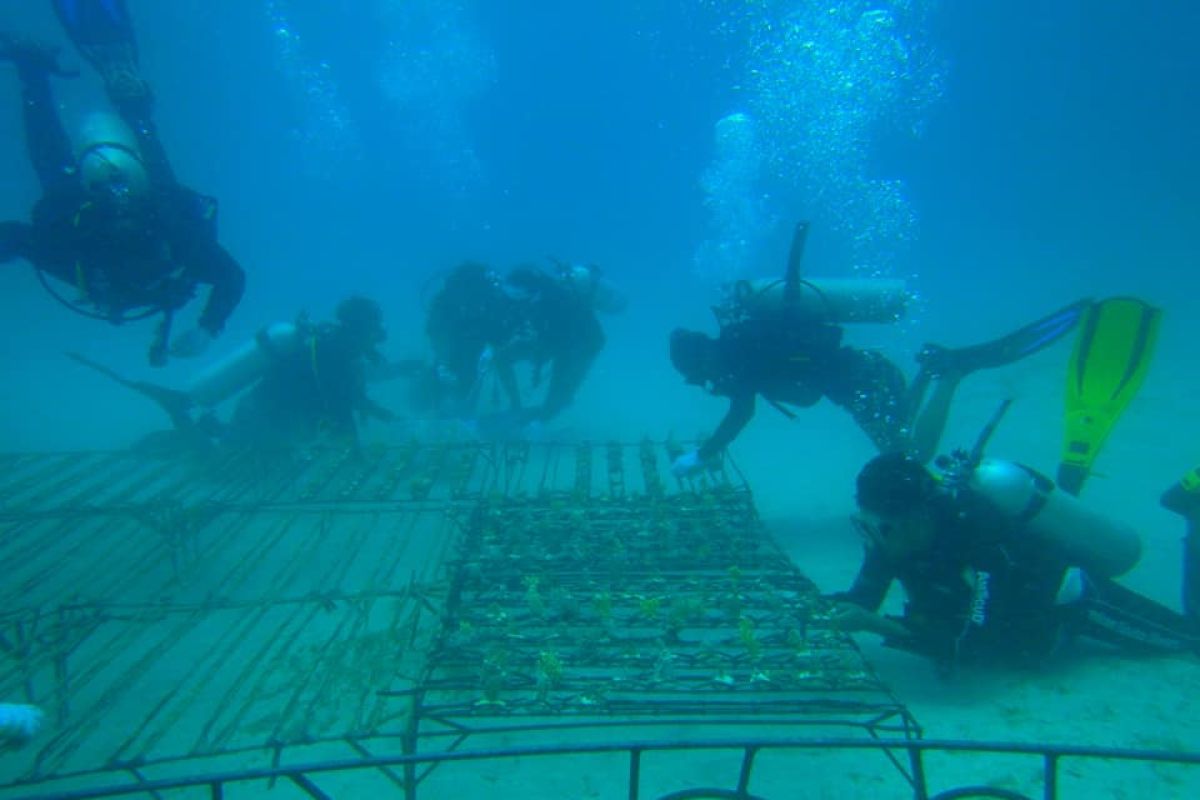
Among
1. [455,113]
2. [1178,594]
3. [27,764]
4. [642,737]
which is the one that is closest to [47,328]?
Answer: [27,764]

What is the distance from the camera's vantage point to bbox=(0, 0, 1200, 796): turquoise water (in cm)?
1063

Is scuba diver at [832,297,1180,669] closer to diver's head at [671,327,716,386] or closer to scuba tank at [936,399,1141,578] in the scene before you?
scuba tank at [936,399,1141,578]

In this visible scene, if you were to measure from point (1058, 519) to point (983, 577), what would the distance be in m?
0.74

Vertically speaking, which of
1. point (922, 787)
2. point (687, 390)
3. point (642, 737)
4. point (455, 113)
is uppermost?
point (455, 113)

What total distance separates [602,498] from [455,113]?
90385mm

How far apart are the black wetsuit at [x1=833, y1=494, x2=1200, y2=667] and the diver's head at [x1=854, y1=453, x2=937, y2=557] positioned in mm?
111

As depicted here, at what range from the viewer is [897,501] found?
3.97m

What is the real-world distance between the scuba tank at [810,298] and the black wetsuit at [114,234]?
452 cm

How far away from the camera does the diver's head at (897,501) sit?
3.97 metres

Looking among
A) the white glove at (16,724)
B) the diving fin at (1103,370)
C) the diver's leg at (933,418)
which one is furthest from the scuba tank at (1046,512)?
the white glove at (16,724)

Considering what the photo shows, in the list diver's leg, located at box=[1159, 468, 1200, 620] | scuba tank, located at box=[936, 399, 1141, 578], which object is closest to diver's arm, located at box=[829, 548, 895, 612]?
scuba tank, located at box=[936, 399, 1141, 578]

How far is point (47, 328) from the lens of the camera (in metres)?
29.1

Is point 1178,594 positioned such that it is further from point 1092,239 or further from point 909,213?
point 909,213

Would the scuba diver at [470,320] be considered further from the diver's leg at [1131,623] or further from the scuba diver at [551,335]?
the diver's leg at [1131,623]
